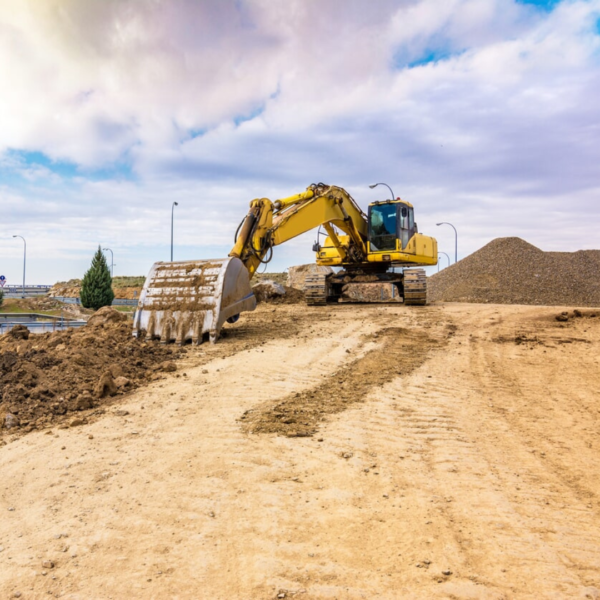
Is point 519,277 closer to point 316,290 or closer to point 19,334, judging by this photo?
point 316,290

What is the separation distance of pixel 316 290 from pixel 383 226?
305cm

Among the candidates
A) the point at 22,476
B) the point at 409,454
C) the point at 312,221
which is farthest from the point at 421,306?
the point at 22,476

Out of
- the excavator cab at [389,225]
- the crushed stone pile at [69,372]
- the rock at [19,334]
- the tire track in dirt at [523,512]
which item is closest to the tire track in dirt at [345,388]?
the tire track in dirt at [523,512]

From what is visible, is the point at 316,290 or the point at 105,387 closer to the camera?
the point at 105,387

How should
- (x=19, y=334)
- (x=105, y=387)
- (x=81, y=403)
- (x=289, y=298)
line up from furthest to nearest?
(x=289, y=298)
(x=19, y=334)
(x=105, y=387)
(x=81, y=403)

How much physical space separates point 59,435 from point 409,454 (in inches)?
139

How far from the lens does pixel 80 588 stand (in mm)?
2934

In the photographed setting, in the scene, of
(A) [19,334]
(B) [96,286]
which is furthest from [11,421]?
(B) [96,286]

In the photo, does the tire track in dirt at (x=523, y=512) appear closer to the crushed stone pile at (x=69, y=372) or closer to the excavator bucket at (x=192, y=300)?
the crushed stone pile at (x=69, y=372)

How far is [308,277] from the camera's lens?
17.4m

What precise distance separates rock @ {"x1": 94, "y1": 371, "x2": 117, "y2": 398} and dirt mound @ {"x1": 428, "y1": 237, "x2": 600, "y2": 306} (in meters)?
23.3

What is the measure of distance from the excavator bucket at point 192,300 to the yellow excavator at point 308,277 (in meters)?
0.02

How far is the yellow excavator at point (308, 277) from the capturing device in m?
9.77

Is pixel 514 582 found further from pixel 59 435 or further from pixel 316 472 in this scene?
pixel 59 435
